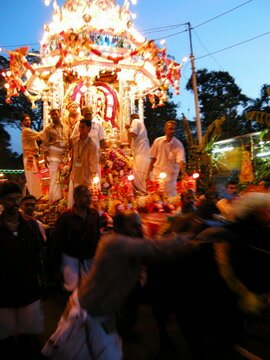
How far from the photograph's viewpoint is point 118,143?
12727 mm

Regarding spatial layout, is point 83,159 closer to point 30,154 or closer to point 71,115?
point 30,154

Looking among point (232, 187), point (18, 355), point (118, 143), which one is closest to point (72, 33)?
point (118, 143)

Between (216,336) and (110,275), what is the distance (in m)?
1.01

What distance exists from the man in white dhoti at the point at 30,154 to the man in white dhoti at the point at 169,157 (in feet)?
12.4

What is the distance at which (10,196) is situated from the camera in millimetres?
3834

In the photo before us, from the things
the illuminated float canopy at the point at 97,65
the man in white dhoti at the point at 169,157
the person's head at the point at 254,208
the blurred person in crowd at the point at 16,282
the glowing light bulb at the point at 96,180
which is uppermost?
the illuminated float canopy at the point at 97,65

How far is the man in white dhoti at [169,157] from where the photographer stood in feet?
28.6

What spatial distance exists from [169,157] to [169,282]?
6.40m

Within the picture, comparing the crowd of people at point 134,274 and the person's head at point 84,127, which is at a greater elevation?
the person's head at point 84,127

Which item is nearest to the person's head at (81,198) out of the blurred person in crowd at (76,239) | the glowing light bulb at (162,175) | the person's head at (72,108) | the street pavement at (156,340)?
the blurred person in crowd at (76,239)

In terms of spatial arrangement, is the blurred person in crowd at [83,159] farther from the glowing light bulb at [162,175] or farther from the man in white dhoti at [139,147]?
the man in white dhoti at [139,147]

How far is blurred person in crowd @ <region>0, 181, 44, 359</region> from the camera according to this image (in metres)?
3.70

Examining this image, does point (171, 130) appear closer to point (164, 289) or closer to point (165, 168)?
point (165, 168)

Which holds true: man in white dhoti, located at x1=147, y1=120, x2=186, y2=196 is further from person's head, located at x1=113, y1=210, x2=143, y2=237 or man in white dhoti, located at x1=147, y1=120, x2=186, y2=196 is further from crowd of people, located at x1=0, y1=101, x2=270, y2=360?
person's head, located at x1=113, y1=210, x2=143, y2=237
